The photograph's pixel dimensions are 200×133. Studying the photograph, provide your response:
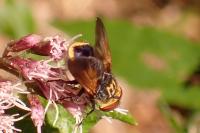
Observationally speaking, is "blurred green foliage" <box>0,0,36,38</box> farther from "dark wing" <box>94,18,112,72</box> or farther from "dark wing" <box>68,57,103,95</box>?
"dark wing" <box>68,57,103,95</box>

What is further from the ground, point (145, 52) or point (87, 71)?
point (87, 71)

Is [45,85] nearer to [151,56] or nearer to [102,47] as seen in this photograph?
[102,47]

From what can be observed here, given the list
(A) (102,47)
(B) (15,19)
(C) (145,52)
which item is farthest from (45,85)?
(C) (145,52)

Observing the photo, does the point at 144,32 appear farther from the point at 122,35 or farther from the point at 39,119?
the point at 39,119

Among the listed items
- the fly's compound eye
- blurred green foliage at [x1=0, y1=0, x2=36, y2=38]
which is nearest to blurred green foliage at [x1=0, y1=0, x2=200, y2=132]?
blurred green foliage at [x1=0, y1=0, x2=36, y2=38]

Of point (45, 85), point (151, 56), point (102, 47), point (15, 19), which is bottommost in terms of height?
point (151, 56)

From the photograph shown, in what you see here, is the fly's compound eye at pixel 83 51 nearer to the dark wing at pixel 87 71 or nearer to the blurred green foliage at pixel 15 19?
the dark wing at pixel 87 71
